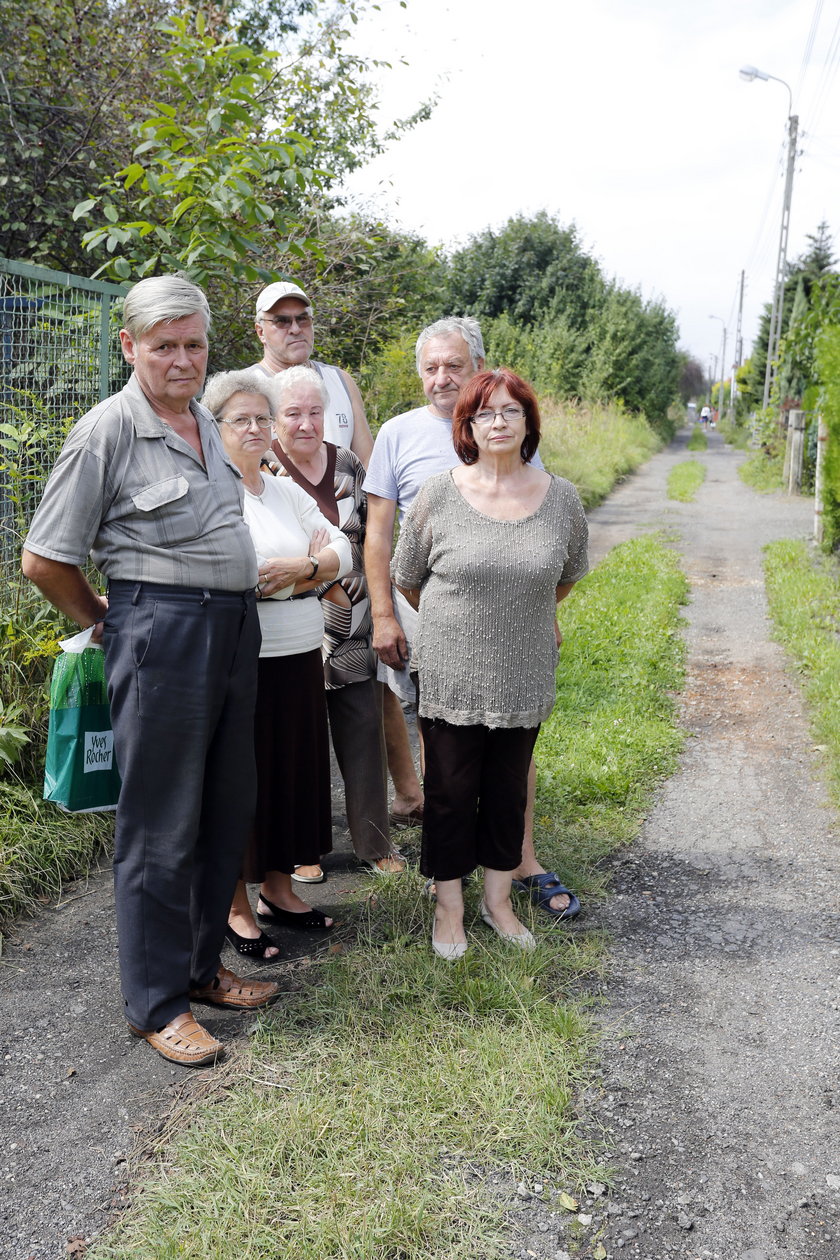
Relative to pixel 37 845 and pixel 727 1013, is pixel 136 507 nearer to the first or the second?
pixel 37 845

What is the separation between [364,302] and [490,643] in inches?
228

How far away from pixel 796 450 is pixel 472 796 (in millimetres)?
16471

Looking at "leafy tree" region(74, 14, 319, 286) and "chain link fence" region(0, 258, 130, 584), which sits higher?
"leafy tree" region(74, 14, 319, 286)

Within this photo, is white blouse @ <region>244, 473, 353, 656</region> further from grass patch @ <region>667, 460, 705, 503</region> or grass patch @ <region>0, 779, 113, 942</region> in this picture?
grass patch @ <region>667, 460, 705, 503</region>

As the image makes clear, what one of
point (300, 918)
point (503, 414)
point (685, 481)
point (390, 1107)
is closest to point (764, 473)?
point (685, 481)

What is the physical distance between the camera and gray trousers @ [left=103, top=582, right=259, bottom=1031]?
9.31ft

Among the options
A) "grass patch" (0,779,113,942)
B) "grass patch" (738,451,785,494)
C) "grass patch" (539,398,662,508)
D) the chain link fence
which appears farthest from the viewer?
"grass patch" (738,451,785,494)

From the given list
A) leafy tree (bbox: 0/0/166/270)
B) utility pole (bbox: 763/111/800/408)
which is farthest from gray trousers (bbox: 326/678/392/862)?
utility pole (bbox: 763/111/800/408)

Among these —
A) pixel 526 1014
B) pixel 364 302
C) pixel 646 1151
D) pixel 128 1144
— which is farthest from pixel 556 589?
pixel 364 302

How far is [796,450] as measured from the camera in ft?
59.6

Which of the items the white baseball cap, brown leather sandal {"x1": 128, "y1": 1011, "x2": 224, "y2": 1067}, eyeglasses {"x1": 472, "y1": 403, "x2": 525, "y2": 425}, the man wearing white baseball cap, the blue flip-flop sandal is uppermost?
the white baseball cap

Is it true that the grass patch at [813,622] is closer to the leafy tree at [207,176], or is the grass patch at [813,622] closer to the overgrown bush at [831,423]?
the overgrown bush at [831,423]

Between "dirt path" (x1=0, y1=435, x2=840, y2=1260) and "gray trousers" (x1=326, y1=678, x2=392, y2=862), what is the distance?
22cm

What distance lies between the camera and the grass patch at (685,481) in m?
18.8
